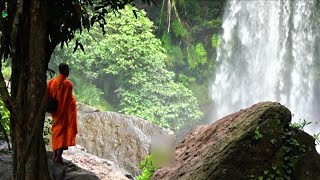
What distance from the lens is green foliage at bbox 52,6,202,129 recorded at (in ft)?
62.6

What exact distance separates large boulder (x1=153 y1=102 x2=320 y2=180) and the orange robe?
5.14ft

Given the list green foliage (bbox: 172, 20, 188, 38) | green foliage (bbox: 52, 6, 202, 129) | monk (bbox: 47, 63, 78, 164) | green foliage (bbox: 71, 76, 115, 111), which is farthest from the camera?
green foliage (bbox: 172, 20, 188, 38)

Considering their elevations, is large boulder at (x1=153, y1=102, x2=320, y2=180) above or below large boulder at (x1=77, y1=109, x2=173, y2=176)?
above

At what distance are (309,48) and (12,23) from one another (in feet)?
72.0

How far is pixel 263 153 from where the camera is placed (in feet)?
16.0

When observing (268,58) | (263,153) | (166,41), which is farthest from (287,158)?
(268,58)

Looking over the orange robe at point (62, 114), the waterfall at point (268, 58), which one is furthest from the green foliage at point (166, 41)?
the orange robe at point (62, 114)

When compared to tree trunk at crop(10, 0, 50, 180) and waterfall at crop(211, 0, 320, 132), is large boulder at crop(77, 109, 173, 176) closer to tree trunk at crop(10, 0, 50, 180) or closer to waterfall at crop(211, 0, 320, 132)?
tree trunk at crop(10, 0, 50, 180)

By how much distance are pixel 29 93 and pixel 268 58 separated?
72.7 ft

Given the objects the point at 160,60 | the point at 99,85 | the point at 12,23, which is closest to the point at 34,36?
the point at 12,23

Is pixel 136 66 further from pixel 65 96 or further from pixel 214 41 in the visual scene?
pixel 65 96

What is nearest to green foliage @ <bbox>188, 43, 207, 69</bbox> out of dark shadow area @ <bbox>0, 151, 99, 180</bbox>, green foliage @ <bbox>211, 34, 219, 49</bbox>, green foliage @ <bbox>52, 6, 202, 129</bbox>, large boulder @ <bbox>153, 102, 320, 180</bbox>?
green foliage @ <bbox>211, 34, 219, 49</bbox>

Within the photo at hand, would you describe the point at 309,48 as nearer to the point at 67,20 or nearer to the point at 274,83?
the point at 274,83

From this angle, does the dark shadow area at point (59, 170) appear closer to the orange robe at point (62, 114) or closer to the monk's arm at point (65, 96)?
the orange robe at point (62, 114)
